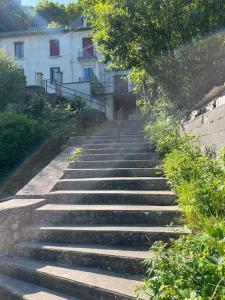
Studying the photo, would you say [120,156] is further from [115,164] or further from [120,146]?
[120,146]

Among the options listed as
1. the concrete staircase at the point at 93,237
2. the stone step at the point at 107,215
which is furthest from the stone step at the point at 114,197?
the stone step at the point at 107,215

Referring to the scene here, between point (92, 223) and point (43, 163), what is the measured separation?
4184 mm

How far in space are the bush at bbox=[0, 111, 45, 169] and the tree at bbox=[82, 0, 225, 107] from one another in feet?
8.53

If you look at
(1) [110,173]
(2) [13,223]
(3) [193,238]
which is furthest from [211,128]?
(2) [13,223]

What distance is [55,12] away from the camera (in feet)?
123

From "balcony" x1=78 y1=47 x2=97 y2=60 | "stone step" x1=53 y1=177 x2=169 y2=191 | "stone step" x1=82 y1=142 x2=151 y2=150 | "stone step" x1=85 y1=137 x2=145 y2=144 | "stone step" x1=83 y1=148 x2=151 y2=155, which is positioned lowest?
"stone step" x1=53 y1=177 x2=169 y2=191

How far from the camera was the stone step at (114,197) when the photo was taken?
4.23 m

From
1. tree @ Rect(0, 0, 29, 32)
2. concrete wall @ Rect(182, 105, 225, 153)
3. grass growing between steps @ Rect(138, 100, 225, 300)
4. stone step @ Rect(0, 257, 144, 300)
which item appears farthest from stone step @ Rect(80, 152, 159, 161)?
tree @ Rect(0, 0, 29, 32)

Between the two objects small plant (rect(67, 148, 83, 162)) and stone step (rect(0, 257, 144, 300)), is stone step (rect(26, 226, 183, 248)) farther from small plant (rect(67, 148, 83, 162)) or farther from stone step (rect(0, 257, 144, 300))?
small plant (rect(67, 148, 83, 162))

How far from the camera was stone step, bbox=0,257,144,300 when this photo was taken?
110 inches

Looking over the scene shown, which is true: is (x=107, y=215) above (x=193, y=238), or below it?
below

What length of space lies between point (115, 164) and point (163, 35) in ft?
10.5

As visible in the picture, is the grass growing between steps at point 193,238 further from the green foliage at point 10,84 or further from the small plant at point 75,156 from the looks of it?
the green foliage at point 10,84

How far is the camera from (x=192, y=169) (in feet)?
12.7
